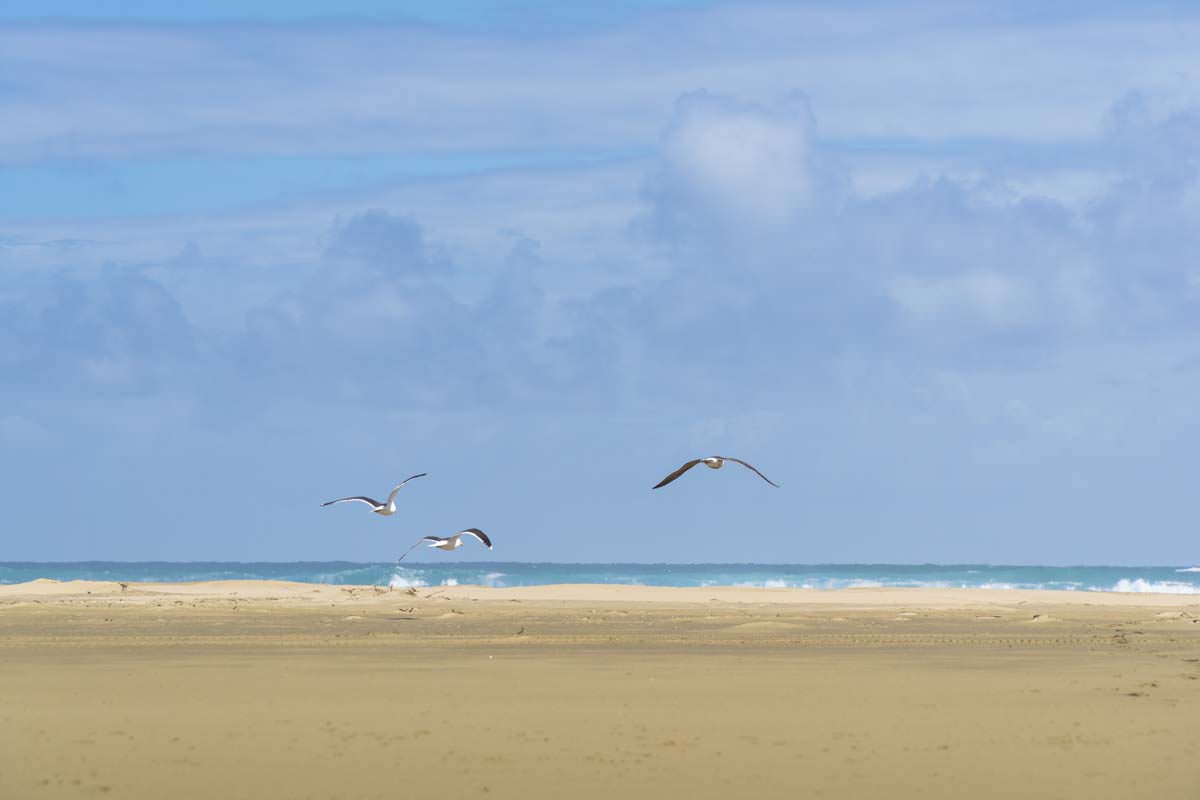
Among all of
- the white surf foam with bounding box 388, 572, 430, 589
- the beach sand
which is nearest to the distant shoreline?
the beach sand

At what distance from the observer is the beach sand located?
11250mm

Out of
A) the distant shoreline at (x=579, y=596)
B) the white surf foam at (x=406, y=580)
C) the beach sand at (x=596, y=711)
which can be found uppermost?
the white surf foam at (x=406, y=580)

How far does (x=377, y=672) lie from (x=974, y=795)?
30.3ft

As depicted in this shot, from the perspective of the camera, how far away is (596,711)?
14.7 meters

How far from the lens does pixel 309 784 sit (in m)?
11.1

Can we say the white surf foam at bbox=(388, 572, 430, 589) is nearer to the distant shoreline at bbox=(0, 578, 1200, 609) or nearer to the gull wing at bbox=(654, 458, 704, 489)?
the distant shoreline at bbox=(0, 578, 1200, 609)

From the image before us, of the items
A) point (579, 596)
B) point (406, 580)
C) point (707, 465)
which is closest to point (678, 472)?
point (707, 465)

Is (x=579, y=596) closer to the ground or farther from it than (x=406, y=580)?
closer to the ground

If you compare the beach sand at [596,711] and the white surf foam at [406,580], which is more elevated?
the white surf foam at [406,580]

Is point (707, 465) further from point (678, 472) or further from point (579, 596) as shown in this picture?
point (579, 596)

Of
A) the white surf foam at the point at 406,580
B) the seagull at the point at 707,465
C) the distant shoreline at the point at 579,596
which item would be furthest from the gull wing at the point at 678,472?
the white surf foam at the point at 406,580

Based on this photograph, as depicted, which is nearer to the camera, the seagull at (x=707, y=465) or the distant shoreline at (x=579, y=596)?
the seagull at (x=707, y=465)

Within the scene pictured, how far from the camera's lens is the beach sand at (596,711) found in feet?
36.9

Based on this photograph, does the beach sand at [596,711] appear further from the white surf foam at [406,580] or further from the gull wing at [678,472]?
the white surf foam at [406,580]
